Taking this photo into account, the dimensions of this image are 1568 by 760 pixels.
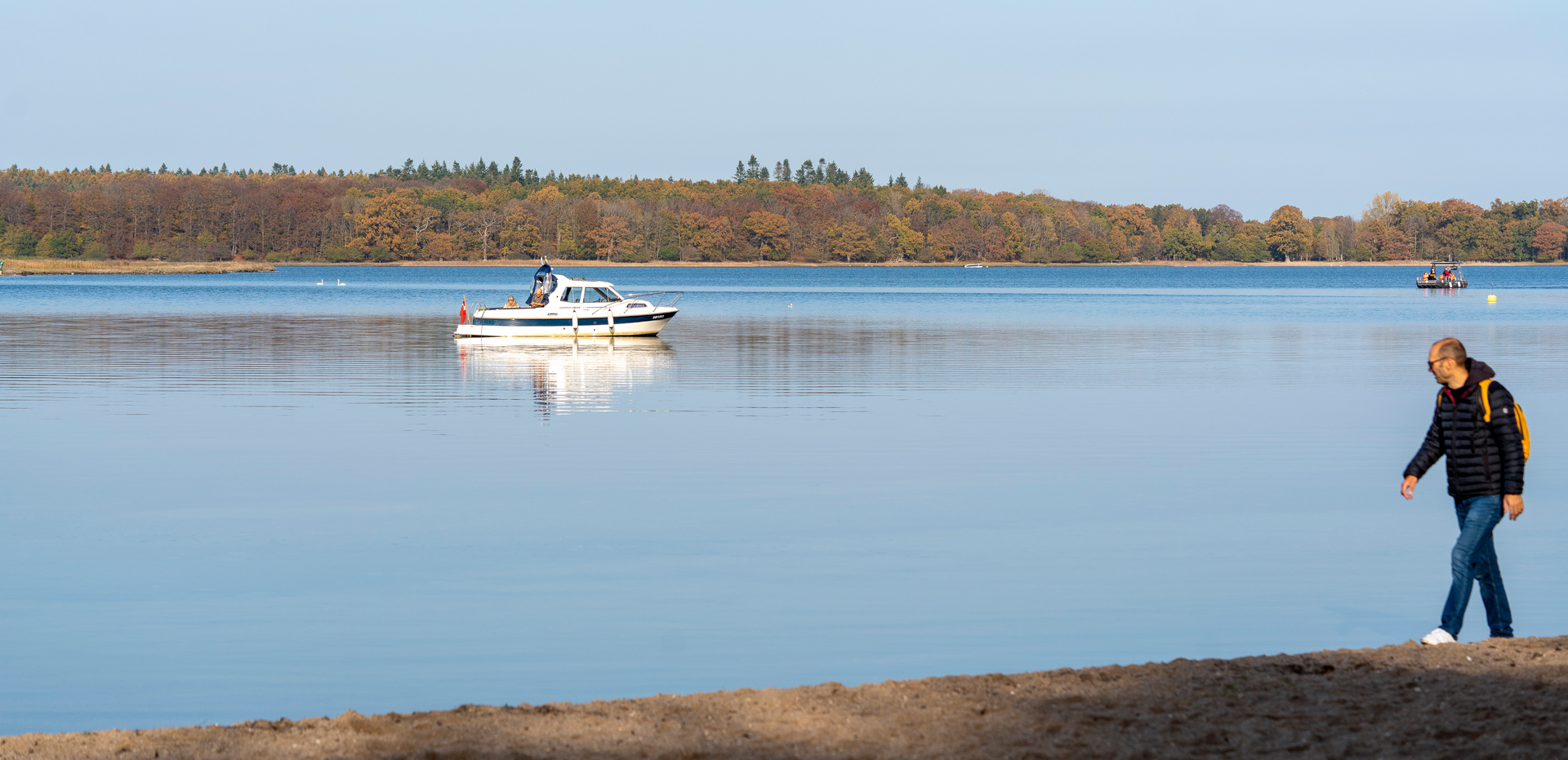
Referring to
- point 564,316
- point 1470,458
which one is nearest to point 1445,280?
point 564,316

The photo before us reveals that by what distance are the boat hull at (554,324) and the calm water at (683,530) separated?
1224cm

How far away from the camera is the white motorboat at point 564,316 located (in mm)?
45969

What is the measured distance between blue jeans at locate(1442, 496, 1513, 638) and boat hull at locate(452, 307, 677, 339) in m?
38.4

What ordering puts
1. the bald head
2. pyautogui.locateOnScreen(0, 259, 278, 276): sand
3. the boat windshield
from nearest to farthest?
1. the bald head
2. the boat windshield
3. pyautogui.locateOnScreen(0, 259, 278, 276): sand

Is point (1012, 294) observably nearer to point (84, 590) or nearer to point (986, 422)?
point (986, 422)

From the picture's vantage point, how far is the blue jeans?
9.18m

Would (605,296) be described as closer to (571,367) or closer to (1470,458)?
(571,367)

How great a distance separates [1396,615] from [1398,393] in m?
18.5

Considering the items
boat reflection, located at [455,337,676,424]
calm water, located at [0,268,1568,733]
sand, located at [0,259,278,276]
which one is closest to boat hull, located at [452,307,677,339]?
boat reflection, located at [455,337,676,424]

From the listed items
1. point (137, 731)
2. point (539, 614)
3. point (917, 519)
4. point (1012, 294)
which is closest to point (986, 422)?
point (917, 519)

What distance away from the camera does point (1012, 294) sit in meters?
106

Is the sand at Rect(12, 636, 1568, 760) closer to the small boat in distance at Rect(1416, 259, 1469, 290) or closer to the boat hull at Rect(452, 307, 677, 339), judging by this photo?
the boat hull at Rect(452, 307, 677, 339)

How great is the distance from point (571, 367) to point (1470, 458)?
Result: 28519 millimetres

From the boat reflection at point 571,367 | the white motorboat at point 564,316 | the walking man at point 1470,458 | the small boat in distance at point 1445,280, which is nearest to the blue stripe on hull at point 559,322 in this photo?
the white motorboat at point 564,316
